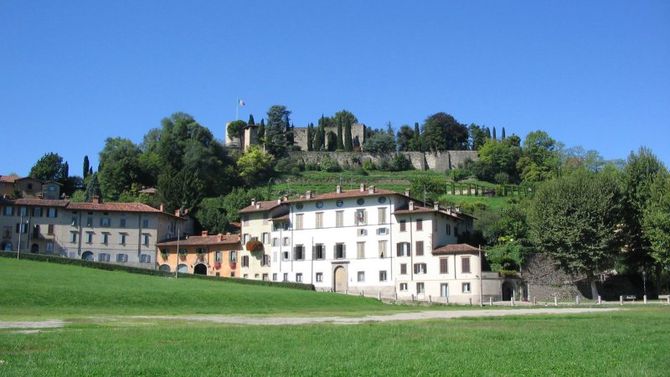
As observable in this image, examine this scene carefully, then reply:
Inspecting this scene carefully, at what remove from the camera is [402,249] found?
73.7 meters

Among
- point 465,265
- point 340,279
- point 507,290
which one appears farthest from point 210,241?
point 507,290

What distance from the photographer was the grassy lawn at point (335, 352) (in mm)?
14070

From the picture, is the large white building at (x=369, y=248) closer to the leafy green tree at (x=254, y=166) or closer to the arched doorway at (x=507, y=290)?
the arched doorway at (x=507, y=290)

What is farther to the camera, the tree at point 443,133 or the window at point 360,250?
the tree at point 443,133

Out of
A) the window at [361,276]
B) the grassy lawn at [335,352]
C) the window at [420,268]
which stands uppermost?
the window at [420,268]

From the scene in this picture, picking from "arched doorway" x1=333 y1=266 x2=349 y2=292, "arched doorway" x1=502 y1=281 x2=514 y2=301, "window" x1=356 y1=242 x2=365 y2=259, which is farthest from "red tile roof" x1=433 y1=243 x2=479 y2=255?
"arched doorway" x1=333 y1=266 x2=349 y2=292

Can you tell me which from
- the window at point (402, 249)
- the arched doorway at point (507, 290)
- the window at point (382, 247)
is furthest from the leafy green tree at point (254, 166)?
the arched doorway at point (507, 290)

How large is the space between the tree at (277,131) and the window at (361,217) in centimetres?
7032

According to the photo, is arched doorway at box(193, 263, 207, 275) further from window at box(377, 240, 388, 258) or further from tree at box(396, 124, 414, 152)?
tree at box(396, 124, 414, 152)

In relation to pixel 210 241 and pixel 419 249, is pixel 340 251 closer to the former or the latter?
pixel 419 249

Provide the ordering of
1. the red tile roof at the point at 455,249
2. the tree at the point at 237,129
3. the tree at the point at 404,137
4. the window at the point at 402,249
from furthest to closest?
the tree at the point at 404,137, the tree at the point at 237,129, the window at the point at 402,249, the red tile roof at the point at 455,249

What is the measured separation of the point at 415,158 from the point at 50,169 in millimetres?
73883

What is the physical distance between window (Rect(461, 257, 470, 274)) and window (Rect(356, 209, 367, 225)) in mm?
12094

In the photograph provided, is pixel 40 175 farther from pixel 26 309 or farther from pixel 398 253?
pixel 26 309
